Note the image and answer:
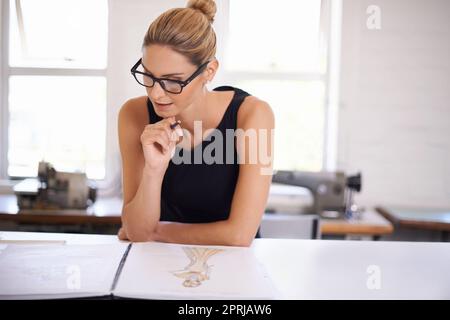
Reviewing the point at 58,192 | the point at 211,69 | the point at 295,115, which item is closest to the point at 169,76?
the point at 211,69

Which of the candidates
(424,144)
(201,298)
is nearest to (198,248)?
(201,298)

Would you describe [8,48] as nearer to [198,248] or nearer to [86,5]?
[86,5]

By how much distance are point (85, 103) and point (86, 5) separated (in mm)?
292

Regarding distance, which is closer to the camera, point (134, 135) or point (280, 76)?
point (134, 135)

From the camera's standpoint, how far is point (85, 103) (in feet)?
4.75

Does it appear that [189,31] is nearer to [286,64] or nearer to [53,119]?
[286,64]

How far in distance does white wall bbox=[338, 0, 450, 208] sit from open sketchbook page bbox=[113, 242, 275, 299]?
2.50 feet

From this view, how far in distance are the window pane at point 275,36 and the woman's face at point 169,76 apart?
0.87 ft

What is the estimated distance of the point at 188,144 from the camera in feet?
4.07

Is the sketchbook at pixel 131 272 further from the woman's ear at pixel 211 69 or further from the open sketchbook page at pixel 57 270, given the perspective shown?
the woman's ear at pixel 211 69

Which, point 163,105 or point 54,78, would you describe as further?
point 54,78

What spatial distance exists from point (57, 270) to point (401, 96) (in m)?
1.21

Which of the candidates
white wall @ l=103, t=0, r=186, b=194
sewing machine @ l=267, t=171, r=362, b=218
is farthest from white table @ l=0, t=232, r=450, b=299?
sewing machine @ l=267, t=171, r=362, b=218
